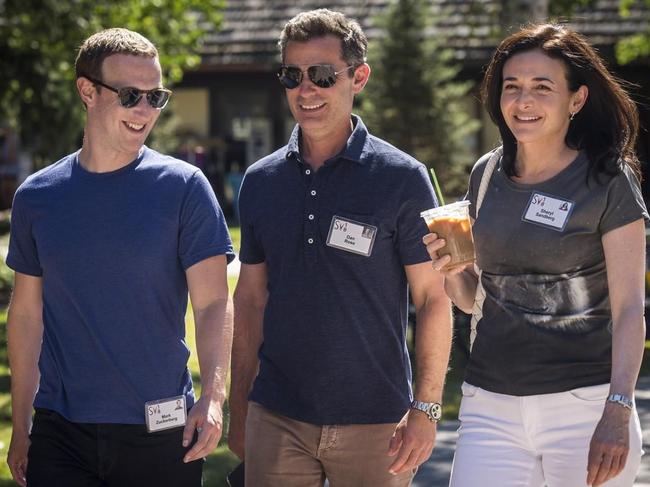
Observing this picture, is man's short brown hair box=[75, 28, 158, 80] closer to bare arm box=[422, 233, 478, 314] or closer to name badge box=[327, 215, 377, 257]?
name badge box=[327, 215, 377, 257]

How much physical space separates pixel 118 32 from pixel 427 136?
1946 cm

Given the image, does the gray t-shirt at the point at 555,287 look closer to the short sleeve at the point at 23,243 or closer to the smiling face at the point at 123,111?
the smiling face at the point at 123,111

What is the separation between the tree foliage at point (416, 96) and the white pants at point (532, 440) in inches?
763

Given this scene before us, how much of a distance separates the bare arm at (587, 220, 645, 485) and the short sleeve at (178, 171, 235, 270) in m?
1.21

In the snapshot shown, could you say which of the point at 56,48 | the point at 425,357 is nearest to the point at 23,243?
the point at 425,357

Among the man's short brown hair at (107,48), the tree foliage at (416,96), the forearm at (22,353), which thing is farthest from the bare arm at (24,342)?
the tree foliage at (416,96)

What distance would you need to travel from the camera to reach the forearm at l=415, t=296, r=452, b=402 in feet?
13.6

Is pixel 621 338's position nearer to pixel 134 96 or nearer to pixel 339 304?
pixel 339 304

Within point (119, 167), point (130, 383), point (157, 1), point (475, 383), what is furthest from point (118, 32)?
point (157, 1)

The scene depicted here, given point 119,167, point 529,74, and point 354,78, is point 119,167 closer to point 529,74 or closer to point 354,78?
point 354,78

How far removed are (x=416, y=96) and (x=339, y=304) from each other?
19349 millimetres

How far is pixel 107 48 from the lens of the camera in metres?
4.27

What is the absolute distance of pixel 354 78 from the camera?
4.32 meters

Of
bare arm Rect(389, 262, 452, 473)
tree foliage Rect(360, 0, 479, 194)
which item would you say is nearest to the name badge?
bare arm Rect(389, 262, 452, 473)
